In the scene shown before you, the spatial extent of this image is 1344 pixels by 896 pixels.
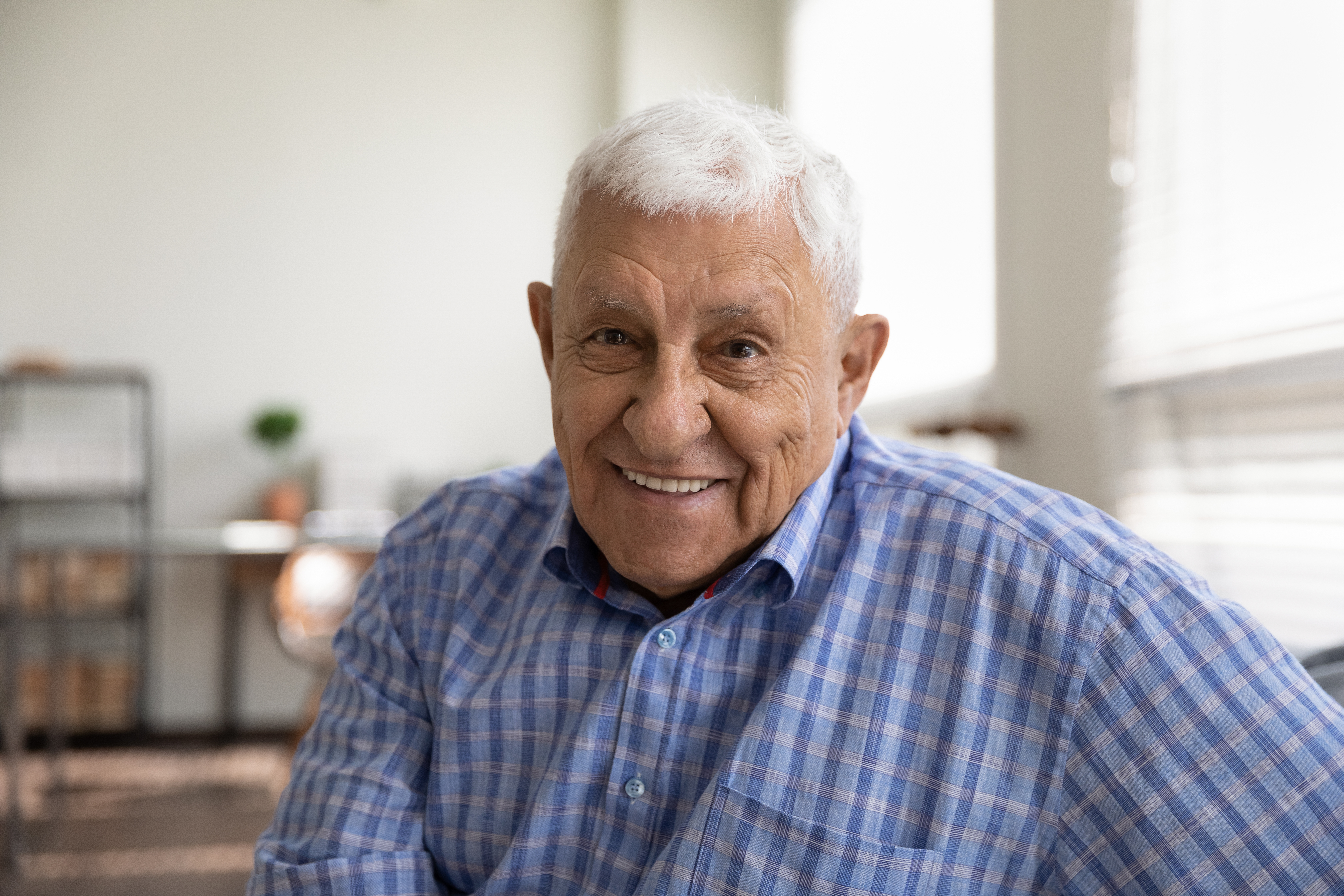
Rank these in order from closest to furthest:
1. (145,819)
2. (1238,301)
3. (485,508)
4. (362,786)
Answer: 1. (362,786)
2. (485,508)
3. (1238,301)
4. (145,819)

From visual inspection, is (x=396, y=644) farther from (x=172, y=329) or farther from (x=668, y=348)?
(x=172, y=329)

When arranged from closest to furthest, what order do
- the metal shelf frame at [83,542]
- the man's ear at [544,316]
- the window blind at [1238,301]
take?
the man's ear at [544,316], the window blind at [1238,301], the metal shelf frame at [83,542]

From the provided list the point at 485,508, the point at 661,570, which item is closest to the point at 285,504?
the point at 485,508

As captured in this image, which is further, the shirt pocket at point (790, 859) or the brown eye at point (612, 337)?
the brown eye at point (612, 337)

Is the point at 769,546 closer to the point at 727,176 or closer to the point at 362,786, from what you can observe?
the point at 727,176

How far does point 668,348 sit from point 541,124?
4.60m

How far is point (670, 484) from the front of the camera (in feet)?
3.34

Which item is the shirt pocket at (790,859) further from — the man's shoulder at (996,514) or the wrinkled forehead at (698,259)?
the wrinkled forehead at (698,259)

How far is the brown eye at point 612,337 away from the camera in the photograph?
1.01 m

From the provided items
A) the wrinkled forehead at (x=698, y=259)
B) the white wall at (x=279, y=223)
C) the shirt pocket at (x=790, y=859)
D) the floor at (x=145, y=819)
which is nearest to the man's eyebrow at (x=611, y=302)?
the wrinkled forehead at (x=698, y=259)

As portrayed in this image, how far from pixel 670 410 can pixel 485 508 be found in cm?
36

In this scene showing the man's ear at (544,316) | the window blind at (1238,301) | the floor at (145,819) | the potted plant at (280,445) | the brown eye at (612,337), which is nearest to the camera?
the brown eye at (612,337)

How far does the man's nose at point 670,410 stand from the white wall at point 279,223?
390 cm

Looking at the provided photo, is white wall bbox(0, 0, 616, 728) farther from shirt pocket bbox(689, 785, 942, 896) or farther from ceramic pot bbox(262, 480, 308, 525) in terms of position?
shirt pocket bbox(689, 785, 942, 896)
